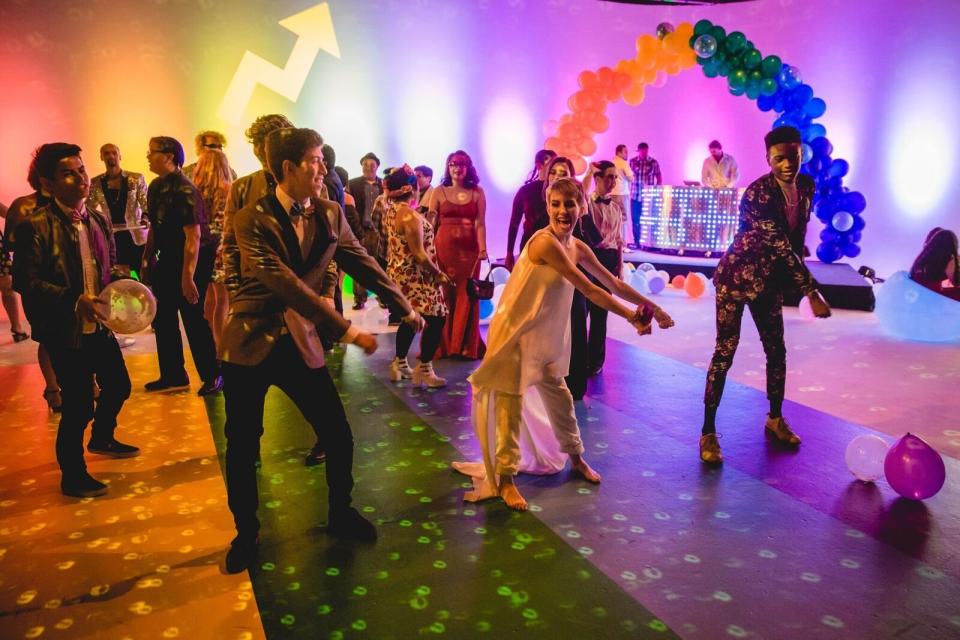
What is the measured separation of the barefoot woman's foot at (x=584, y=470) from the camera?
3742 mm

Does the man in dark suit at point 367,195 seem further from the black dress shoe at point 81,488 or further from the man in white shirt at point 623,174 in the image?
the black dress shoe at point 81,488

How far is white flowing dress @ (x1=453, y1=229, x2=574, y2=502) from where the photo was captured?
11.1 feet

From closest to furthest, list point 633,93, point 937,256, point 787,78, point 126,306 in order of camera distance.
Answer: point 126,306
point 937,256
point 787,78
point 633,93

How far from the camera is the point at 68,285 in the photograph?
11.5ft

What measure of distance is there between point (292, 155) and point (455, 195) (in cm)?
354

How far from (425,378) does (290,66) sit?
7084 mm

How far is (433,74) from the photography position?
12.1m

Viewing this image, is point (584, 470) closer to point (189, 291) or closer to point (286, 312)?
point (286, 312)

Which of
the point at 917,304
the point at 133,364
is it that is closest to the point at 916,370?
the point at 917,304

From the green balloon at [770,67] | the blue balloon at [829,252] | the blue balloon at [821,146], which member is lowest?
the blue balloon at [829,252]

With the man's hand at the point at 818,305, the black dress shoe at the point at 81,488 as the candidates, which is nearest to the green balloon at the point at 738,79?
the man's hand at the point at 818,305

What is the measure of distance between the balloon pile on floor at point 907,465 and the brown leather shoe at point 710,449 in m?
0.68

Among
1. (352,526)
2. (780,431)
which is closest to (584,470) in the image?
(352,526)

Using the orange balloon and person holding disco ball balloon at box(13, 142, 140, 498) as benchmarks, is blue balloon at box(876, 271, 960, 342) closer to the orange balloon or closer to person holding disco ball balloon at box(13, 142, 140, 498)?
the orange balloon
